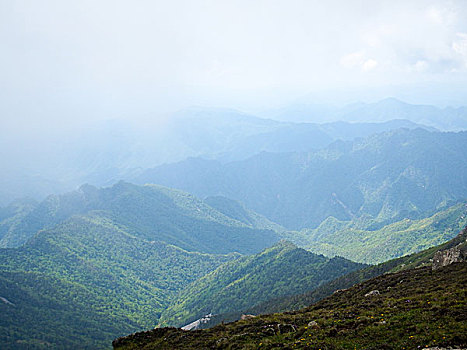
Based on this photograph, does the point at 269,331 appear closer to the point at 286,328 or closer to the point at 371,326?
the point at 286,328

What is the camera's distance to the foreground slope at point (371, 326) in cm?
3164

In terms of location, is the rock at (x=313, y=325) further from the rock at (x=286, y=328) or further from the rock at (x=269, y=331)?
the rock at (x=269, y=331)

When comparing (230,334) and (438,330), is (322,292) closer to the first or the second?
(230,334)

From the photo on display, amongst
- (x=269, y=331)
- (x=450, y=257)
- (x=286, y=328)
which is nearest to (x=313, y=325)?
(x=286, y=328)

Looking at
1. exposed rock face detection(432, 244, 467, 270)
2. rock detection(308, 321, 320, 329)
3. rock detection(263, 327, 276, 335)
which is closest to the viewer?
rock detection(308, 321, 320, 329)

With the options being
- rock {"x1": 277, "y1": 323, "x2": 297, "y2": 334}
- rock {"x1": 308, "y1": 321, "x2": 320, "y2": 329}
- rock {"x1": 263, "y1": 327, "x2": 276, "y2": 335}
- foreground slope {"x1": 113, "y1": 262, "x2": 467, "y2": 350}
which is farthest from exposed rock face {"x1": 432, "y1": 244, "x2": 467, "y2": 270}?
rock {"x1": 263, "y1": 327, "x2": 276, "y2": 335}

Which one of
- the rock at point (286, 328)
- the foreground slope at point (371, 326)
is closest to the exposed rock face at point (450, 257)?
the foreground slope at point (371, 326)

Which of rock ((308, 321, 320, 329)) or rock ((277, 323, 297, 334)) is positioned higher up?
rock ((308, 321, 320, 329))

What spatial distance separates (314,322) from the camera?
42531 mm

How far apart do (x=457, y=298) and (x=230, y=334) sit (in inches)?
1104

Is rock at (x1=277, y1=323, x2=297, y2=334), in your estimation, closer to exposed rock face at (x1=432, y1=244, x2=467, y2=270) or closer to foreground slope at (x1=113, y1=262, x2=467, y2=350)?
foreground slope at (x1=113, y1=262, x2=467, y2=350)

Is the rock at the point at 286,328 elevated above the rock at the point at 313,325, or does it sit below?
below

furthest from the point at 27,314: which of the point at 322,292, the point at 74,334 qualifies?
the point at 322,292

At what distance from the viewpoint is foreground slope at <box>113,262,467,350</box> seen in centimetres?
3164
